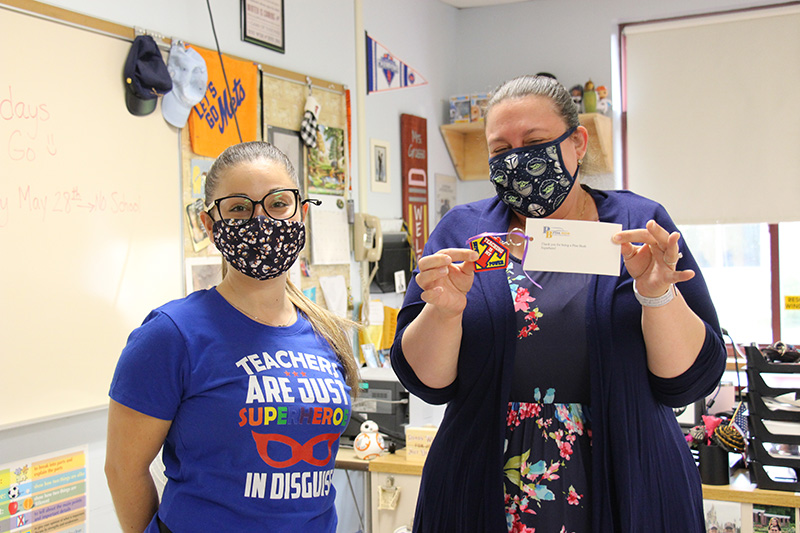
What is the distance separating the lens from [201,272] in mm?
3037

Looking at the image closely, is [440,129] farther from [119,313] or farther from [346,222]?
[119,313]

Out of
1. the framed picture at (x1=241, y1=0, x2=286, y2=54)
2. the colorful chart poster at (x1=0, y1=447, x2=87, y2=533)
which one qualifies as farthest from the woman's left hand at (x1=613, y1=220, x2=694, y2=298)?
the framed picture at (x1=241, y1=0, x2=286, y2=54)

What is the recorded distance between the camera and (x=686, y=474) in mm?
1352

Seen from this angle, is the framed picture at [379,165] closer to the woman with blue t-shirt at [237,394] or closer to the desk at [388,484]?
the desk at [388,484]

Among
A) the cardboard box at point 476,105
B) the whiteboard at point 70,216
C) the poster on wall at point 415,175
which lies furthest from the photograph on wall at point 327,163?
the cardboard box at point 476,105

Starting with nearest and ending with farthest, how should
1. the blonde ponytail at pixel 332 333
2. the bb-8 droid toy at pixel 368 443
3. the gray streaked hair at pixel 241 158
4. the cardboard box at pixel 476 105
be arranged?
the gray streaked hair at pixel 241 158
the blonde ponytail at pixel 332 333
the bb-8 droid toy at pixel 368 443
the cardboard box at pixel 476 105

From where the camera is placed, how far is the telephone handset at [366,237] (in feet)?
13.3

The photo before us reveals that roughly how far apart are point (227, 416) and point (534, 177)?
2.46ft

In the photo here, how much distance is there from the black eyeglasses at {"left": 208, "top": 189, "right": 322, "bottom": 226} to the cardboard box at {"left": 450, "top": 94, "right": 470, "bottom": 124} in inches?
146

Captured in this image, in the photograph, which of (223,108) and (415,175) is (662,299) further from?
(415,175)

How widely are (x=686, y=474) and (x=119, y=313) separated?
2.07 metres

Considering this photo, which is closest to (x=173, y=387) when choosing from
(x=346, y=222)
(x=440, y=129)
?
(x=346, y=222)

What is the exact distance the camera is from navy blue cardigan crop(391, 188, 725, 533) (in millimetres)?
1302

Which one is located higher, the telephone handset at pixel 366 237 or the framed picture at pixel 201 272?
the telephone handset at pixel 366 237
